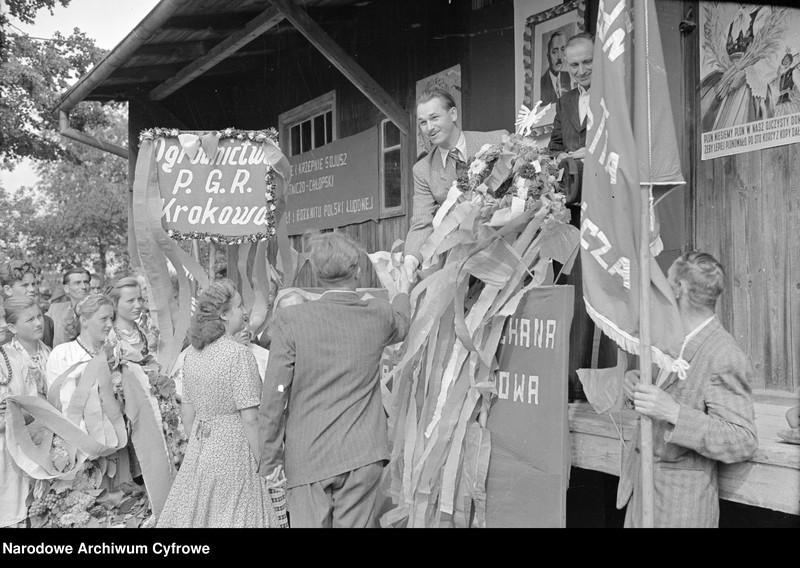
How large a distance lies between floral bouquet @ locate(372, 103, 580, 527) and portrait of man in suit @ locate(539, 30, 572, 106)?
6.99 ft

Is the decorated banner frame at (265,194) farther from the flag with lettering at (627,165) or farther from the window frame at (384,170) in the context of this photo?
the window frame at (384,170)

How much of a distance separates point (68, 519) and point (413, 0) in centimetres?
563

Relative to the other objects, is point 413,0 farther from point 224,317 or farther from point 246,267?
point 224,317

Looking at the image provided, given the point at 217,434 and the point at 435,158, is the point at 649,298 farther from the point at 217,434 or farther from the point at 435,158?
the point at 217,434

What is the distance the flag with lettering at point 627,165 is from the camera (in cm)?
283

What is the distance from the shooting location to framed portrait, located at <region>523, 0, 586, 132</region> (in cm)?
539

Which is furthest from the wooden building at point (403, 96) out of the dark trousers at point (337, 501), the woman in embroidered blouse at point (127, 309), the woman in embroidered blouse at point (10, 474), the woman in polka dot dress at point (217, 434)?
the woman in embroidered blouse at point (10, 474)

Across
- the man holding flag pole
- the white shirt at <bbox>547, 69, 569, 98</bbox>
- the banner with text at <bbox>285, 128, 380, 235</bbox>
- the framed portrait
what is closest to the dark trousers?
the man holding flag pole

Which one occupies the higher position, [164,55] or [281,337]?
[164,55]

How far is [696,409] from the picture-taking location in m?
2.76

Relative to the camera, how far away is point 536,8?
5777 mm

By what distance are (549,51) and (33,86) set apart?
30.4 feet

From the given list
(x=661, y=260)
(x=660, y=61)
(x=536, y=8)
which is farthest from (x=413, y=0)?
(x=660, y=61)

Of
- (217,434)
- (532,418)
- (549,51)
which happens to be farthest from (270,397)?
(549,51)
